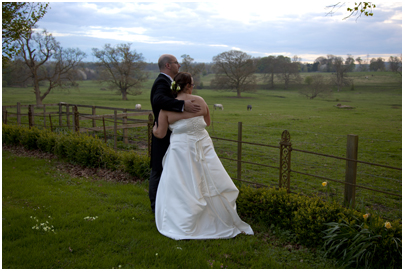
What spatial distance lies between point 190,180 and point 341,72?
222 ft

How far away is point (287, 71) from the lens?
7162cm

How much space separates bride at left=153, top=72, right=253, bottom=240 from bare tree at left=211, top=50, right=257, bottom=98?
49541 mm

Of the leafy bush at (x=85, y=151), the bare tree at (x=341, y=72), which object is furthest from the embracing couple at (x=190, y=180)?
the bare tree at (x=341, y=72)

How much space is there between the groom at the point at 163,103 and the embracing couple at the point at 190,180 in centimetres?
1

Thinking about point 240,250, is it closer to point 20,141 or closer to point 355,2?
point 355,2

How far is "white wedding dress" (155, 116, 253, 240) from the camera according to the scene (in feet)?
14.2

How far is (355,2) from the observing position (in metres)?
7.65

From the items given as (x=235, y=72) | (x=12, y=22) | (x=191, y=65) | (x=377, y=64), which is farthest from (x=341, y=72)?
(x=12, y=22)

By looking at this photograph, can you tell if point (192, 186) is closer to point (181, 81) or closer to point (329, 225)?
point (181, 81)

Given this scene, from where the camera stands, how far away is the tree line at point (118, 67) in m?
14.5

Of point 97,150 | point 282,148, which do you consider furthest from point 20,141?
point 282,148

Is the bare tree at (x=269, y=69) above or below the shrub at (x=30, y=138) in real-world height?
above

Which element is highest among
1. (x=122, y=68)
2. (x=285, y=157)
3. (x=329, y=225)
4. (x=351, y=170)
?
(x=122, y=68)

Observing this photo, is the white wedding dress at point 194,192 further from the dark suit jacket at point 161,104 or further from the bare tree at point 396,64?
the bare tree at point 396,64
